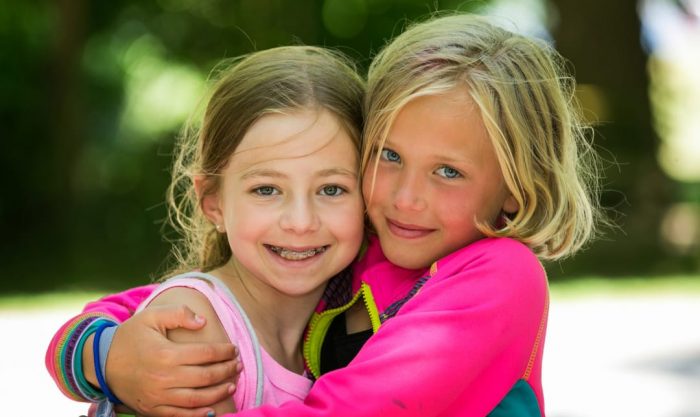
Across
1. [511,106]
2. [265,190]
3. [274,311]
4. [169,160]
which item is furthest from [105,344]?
[169,160]

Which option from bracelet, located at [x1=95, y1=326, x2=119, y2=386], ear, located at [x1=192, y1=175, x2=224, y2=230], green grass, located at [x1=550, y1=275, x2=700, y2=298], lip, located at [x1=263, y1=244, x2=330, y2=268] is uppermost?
ear, located at [x1=192, y1=175, x2=224, y2=230]

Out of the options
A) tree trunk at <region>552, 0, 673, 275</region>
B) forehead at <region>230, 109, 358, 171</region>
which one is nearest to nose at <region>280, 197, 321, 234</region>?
forehead at <region>230, 109, 358, 171</region>

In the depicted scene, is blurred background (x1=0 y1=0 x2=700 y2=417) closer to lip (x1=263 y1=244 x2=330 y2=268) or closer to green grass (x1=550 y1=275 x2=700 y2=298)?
green grass (x1=550 y1=275 x2=700 y2=298)

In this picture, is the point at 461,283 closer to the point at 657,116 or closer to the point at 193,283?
the point at 193,283

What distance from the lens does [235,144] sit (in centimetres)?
277

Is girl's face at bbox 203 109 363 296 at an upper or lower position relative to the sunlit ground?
upper

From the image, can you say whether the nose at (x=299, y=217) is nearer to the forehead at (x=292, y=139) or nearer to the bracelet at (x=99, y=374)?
the forehead at (x=292, y=139)

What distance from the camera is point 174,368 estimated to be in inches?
96.7

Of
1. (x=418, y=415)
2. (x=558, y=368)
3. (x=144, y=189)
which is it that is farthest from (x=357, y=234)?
(x=144, y=189)

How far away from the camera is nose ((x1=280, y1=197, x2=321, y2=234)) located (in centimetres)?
267

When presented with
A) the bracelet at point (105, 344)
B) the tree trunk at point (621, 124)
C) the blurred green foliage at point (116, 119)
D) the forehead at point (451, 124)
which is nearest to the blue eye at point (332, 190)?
the forehead at point (451, 124)

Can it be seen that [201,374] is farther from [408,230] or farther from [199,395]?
[408,230]

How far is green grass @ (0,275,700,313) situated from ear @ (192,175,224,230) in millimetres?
4968

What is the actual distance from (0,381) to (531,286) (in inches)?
170
